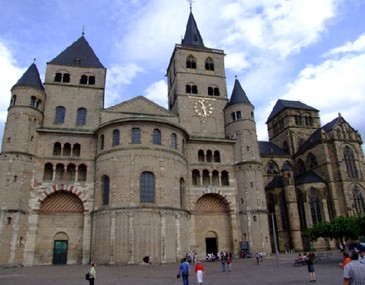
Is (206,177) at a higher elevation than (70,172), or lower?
lower

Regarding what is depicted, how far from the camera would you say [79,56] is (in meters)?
42.7

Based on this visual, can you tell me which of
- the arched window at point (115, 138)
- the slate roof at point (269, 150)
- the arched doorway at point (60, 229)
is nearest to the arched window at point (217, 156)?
the arched window at point (115, 138)

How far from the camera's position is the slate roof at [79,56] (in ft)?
135

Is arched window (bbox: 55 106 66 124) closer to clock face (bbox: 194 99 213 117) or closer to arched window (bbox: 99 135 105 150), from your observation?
arched window (bbox: 99 135 105 150)

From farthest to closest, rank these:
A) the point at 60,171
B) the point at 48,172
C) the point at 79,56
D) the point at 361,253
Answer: the point at 79,56
the point at 60,171
the point at 48,172
the point at 361,253

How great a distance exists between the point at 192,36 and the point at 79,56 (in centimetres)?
1892

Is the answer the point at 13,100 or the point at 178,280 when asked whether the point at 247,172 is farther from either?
the point at 13,100

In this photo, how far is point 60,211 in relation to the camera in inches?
1313

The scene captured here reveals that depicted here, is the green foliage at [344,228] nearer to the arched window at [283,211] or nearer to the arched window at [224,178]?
the arched window at [224,178]

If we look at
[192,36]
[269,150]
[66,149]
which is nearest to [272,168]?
[269,150]

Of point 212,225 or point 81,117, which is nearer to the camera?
point 212,225

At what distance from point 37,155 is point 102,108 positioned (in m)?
9.28

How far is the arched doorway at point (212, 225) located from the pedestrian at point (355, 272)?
103 feet

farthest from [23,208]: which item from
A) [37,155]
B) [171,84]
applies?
[171,84]
